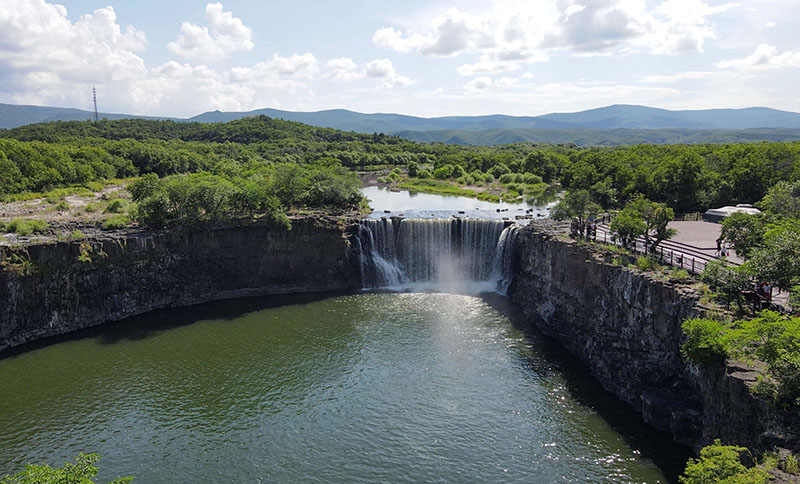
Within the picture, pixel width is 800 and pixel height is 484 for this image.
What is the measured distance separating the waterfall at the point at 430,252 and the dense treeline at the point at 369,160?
21353mm

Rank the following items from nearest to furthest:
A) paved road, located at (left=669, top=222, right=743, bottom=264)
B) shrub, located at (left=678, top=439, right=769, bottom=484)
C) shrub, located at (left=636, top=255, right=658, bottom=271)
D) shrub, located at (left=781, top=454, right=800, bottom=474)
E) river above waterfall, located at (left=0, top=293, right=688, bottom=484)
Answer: shrub, located at (left=678, top=439, right=769, bottom=484), shrub, located at (left=781, top=454, right=800, bottom=474), river above waterfall, located at (left=0, top=293, right=688, bottom=484), shrub, located at (left=636, top=255, right=658, bottom=271), paved road, located at (left=669, top=222, right=743, bottom=264)

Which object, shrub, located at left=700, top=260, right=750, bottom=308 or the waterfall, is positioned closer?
shrub, located at left=700, top=260, right=750, bottom=308

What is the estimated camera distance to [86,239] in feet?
160

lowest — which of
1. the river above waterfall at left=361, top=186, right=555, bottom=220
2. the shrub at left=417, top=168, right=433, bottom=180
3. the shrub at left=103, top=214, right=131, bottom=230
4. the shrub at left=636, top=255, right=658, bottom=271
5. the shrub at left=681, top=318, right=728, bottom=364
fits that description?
the shrub at left=681, top=318, right=728, bottom=364

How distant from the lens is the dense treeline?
63406 mm

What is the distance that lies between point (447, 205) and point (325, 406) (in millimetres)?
60037

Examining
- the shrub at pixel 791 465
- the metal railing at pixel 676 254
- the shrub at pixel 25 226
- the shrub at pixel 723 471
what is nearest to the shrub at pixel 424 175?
the metal railing at pixel 676 254

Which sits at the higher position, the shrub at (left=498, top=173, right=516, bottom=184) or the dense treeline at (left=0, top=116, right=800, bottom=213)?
the dense treeline at (left=0, top=116, right=800, bottom=213)

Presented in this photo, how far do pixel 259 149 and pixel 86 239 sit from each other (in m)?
108

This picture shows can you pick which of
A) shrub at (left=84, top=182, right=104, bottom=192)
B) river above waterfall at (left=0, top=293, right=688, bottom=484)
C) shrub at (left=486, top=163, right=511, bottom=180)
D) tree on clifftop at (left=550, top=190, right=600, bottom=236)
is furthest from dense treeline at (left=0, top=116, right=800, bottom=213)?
river above waterfall at (left=0, top=293, right=688, bottom=484)

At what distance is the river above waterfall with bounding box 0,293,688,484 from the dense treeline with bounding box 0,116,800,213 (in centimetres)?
3471

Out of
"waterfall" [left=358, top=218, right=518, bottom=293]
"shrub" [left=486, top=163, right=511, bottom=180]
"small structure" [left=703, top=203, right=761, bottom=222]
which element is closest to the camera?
"small structure" [left=703, top=203, right=761, bottom=222]

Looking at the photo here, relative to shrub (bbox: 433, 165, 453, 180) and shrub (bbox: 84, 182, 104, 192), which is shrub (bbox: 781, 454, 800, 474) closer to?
shrub (bbox: 84, 182, 104, 192)

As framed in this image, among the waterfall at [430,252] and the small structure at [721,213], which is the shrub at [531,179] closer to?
the small structure at [721,213]
